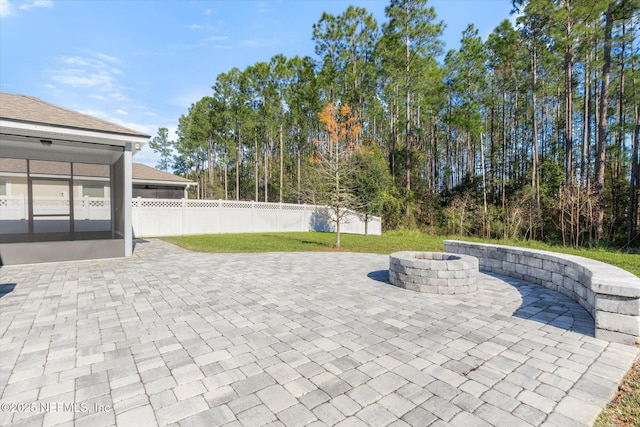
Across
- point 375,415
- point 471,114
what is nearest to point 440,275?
point 375,415

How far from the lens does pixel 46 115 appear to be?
6.72 meters

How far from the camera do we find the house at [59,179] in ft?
21.9

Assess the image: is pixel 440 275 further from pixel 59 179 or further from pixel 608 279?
pixel 59 179

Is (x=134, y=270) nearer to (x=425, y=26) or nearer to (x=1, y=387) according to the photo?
(x=1, y=387)

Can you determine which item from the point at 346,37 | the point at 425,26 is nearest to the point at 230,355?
the point at 425,26

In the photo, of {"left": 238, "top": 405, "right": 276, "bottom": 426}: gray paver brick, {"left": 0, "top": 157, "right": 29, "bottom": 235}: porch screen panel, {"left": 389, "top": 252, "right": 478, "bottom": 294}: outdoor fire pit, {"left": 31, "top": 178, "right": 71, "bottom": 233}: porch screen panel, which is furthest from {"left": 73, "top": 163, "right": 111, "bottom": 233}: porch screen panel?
{"left": 238, "top": 405, "right": 276, "bottom": 426}: gray paver brick

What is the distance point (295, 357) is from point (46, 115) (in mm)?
8330

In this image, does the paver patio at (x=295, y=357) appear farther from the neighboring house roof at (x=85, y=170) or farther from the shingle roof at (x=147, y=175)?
the shingle roof at (x=147, y=175)

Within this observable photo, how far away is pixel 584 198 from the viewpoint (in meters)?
9.52

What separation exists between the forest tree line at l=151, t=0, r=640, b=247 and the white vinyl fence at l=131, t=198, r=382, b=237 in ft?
→ 5.23

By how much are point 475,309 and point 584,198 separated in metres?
8.91

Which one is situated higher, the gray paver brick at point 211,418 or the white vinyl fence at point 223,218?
the white vinyl fence at point 223,218

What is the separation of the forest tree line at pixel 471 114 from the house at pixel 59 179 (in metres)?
6.83

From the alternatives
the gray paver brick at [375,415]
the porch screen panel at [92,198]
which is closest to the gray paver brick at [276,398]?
the gray paver brick at [375,415]
